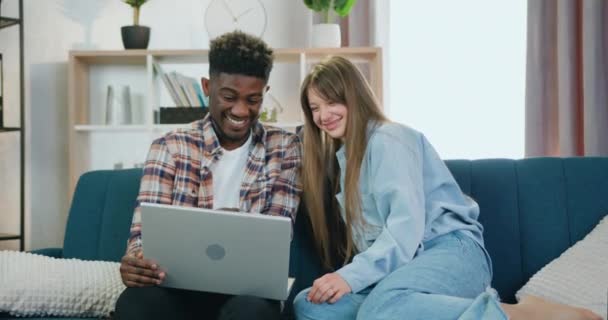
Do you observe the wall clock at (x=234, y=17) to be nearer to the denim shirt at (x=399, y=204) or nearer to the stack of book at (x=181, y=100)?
the stack of book at (x=181, y=100)

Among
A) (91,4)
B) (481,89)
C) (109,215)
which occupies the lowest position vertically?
(109,215)

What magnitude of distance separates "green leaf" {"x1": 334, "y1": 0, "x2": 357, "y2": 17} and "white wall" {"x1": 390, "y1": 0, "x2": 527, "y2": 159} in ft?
1.04

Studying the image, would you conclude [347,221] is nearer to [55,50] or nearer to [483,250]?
[483,250]

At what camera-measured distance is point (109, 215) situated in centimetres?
196

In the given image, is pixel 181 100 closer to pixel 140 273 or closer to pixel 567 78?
pixel 567 78

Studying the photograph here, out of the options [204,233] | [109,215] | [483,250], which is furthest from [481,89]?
[204,233]

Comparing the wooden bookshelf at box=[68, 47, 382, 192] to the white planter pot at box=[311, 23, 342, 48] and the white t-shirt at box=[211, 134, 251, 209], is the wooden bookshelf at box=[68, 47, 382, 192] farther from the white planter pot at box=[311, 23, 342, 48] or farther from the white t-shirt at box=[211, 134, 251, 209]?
the white t-shirt at box=[211, 134, 251, 209]

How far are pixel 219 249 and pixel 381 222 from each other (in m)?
0.47

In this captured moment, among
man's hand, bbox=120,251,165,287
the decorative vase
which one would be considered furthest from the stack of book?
man's hand, bbox=120,251,165,287

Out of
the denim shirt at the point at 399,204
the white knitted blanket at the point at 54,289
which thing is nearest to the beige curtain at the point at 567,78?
the denim shirt at the point at 399,204

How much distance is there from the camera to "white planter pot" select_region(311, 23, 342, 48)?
3.10m

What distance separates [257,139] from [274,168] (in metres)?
0.10

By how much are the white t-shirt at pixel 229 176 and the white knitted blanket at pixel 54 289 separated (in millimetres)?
313

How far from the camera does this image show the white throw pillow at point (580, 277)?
1.57 m
